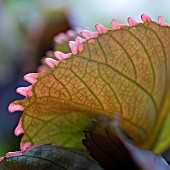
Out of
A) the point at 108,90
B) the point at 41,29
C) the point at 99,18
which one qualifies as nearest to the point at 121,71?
the point at 108,90

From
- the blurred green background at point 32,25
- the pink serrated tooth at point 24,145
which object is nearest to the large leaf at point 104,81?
the pink serrated tooth at point 24,145

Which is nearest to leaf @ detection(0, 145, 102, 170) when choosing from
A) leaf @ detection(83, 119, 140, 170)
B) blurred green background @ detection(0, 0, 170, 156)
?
leaf @ detection(83, 119, 140, 170)

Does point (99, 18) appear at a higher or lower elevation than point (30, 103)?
lower

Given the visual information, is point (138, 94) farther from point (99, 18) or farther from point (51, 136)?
point (99, 18)

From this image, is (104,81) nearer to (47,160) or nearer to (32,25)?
(47,160)

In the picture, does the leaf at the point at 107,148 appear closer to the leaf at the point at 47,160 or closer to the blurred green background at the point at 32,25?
the leaf at the point at 47,160

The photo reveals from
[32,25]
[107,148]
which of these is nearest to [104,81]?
[107,148]
